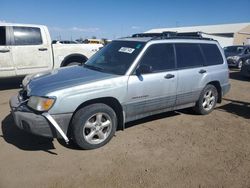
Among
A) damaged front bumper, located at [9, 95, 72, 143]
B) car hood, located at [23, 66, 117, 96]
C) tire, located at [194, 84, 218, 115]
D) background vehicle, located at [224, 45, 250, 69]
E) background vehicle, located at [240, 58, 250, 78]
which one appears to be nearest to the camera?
damaged front bumper, located at [9, 95, 72, 143]

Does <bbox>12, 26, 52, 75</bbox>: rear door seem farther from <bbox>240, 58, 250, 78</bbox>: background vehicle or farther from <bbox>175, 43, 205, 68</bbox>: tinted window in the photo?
<bbox>240, 58, 250, 78</bbox>: background vehicle

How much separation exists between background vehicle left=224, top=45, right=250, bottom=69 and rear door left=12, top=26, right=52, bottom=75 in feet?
39.6

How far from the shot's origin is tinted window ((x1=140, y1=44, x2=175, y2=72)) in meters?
4.68

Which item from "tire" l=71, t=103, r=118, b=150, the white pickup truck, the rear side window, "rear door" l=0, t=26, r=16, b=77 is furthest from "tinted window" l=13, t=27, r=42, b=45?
the rear side window

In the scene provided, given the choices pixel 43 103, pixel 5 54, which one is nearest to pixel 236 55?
pixel 5 54

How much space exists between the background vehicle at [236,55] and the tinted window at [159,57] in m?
12.3

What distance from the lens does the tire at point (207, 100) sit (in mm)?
5797

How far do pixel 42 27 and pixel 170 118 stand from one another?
525 centimetres

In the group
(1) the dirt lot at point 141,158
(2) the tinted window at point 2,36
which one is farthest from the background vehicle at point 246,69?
(2) the tinted window at point 2,36

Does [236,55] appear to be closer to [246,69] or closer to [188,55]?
[246,69]

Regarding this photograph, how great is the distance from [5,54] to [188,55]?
531 centimetres

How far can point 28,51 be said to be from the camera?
801 cm

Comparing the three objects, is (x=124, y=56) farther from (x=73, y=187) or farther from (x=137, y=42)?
(x=73, y=187)

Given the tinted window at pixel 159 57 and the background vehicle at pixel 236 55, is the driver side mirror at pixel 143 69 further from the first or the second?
the background vehicle at pixel 236 55
